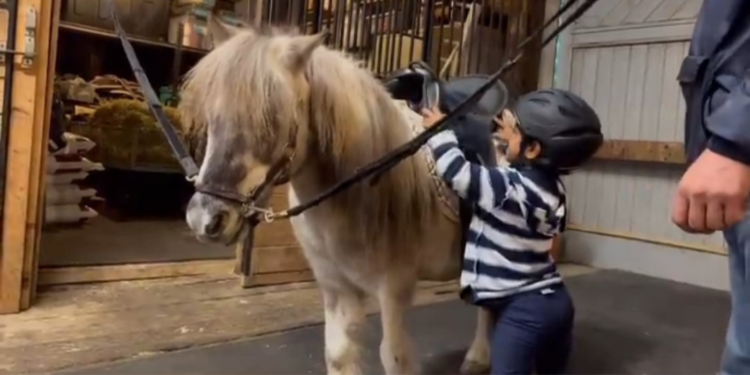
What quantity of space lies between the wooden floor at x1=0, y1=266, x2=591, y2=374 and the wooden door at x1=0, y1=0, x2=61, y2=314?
157 mm

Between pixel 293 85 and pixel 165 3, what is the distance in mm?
3391

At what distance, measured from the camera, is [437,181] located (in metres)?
1.51

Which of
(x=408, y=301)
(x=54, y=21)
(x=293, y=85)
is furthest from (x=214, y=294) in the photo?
(x=293, y=85)

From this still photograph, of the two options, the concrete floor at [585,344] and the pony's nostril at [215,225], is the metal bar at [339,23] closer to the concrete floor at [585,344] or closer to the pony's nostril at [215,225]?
the concrete floor at [585,344]

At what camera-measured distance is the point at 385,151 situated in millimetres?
1369

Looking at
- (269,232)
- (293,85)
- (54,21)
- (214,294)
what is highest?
(54,21)

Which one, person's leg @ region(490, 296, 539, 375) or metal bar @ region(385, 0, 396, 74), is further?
metal bar @ region(385, 0, 396, 74)

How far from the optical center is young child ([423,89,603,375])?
1.39 meters

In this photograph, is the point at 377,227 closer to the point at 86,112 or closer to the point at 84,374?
the point at 84,374

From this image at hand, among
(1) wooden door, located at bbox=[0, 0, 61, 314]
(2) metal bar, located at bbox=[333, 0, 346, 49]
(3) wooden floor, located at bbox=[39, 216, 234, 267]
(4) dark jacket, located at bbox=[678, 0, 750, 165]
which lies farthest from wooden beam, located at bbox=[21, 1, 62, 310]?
(4) dark jacket, located at bbox=[678, 0, 750, 165]

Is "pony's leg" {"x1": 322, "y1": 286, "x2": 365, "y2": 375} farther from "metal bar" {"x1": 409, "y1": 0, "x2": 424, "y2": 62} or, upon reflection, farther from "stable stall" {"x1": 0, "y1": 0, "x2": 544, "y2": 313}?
"metal bar" {"x1": 409, "y1": 0, "x2": 424, "y2": 62}

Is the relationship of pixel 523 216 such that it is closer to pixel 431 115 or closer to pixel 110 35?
pixel 431 115

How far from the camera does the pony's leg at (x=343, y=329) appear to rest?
1521 mm

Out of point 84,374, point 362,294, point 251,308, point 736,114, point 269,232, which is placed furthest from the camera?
point 269,232
